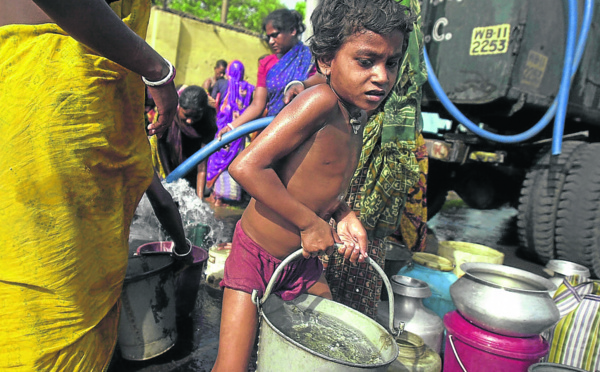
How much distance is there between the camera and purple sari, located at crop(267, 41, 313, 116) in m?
3.26

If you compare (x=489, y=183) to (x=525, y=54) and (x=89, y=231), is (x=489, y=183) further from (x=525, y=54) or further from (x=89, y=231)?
(x=89, y=231)

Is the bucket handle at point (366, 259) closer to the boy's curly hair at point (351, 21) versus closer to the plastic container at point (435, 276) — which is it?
the boy's curly hair at point (351, 21)

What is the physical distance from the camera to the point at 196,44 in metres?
10.6

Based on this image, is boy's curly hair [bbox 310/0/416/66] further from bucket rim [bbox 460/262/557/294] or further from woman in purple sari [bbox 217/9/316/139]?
woman in purple sari [bbox 217/9/316/139]

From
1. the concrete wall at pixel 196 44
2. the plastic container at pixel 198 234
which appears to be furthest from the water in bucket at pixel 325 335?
the concrete wall at pixel 196 44

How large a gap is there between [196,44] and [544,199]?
9302mm

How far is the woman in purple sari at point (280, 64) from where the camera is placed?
10.6 feet

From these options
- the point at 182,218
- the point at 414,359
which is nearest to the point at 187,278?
the point at 414,359

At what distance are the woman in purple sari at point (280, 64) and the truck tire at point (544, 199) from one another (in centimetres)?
236

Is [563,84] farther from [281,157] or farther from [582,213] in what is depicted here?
[281,157]

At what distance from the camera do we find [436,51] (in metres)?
4.13

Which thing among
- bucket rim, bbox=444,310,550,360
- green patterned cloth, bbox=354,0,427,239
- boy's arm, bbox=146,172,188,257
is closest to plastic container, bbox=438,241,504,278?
green patterned cloth, bbox=354,0,427,239

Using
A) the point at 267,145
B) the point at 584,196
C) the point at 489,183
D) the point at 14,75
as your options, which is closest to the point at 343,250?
the point at 267,145

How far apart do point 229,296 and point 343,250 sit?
44 centimetres
